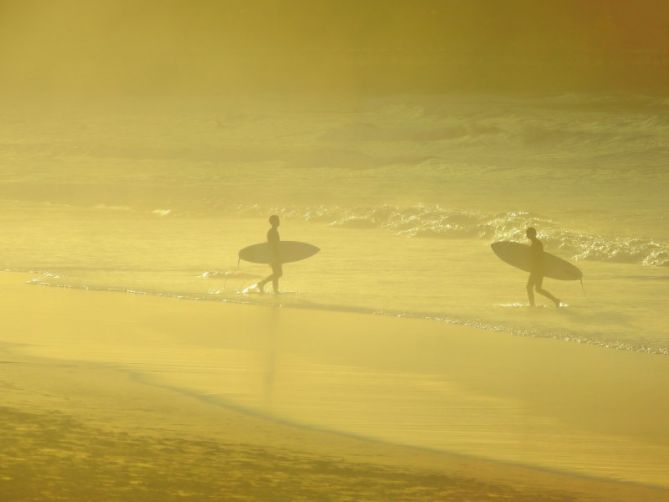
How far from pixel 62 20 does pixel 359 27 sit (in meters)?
23.5

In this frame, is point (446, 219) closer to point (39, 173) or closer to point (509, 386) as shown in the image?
point (509, 386)

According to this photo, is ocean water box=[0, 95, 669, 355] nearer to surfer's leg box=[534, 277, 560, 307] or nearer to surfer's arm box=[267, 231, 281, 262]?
surfer's leg box=[534, 277, 560, 307]

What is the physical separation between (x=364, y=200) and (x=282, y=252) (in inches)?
926

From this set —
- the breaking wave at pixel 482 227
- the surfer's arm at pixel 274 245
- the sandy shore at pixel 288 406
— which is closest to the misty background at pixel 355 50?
the breaking wave at pixel 482 227

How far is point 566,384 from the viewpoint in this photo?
11531mm

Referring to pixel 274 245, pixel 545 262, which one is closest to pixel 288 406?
pixel 274 245

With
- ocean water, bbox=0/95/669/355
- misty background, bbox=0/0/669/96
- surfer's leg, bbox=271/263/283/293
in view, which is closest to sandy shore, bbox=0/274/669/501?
ocean water, bbox=0/95/669/355

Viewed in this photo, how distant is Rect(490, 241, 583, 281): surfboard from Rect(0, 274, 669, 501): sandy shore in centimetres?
394

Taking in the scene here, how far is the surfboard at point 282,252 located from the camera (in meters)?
19.9

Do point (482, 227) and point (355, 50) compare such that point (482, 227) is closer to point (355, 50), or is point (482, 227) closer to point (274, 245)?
point (274, 245)

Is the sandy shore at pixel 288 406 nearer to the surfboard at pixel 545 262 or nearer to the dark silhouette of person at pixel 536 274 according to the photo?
the dark silhouette of person at pixel 536 274

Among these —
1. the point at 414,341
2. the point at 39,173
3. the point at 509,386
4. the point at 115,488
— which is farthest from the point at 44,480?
the point at 39,173

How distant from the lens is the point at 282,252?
20203mm

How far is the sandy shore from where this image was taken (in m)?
8.17
